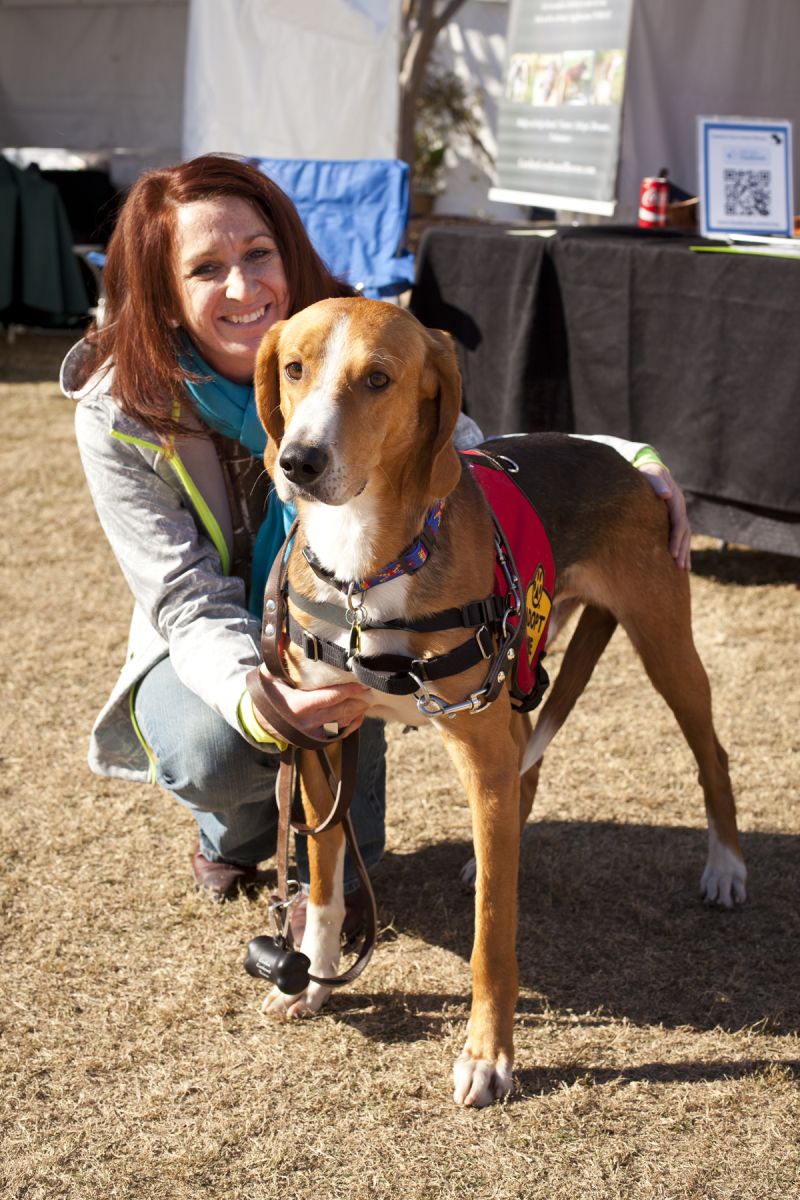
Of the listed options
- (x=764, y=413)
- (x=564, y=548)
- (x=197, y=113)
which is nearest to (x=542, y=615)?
(x=564, y=548)

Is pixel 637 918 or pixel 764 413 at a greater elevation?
pixel 764 413

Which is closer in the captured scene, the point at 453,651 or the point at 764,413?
the point at 453,651

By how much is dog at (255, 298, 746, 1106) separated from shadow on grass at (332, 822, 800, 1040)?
0.33 meters

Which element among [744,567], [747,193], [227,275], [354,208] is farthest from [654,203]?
[227,275]

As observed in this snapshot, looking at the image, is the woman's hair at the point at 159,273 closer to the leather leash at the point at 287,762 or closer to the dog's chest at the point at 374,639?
the leather leash at the point at 287,762

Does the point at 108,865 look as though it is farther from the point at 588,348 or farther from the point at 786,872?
the point at 588,348

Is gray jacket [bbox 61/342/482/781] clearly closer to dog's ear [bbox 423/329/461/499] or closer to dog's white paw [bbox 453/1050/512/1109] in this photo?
dog's ear [bbox 423/329/461/499]

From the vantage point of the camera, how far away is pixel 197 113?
7.50 meters

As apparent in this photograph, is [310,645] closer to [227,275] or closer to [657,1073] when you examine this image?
[227,275]

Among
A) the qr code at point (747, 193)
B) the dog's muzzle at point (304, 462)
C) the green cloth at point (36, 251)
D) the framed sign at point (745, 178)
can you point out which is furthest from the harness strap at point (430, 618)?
the green cloth at point (36, 251)

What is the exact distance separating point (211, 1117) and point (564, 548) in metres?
1.33

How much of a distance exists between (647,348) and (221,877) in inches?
118

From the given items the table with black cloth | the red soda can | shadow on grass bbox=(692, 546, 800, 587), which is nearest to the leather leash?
the table with black cloth

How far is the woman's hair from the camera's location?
2.62 m
